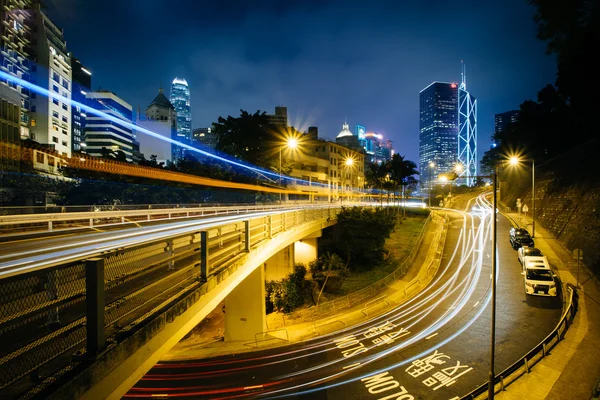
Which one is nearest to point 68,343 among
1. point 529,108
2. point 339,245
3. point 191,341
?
point 191,341

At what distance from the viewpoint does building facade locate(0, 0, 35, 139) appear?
174 ft

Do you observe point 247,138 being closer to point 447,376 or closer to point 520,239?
point 520,239

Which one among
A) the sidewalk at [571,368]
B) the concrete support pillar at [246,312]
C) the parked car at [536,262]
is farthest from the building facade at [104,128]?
the sidewalk at [571,368]

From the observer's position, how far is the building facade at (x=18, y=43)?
52938mm

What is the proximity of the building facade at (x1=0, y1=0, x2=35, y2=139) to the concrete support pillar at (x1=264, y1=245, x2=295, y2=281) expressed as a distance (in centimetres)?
5266

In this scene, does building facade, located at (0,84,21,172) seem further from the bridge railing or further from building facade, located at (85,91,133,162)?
building facade, located at (85,91,133,162)

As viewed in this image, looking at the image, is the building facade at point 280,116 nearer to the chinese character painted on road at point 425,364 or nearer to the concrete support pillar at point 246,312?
the concrete support pillar at point 246,312

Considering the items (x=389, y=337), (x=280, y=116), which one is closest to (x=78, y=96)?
(x=280, y=116)

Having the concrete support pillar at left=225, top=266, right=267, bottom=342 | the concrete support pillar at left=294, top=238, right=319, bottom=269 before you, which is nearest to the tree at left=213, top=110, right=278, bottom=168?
the concrete support pillar at left=294, top=238, right=319, bottom=269

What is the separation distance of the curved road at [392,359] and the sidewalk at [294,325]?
77 cm

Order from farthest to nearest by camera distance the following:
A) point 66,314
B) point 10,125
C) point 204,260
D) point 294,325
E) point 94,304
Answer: point 10,125 < point 294,325 < point 204,260 < point 66,314 < point 94,304

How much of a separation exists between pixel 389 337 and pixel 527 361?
5657 millimetres

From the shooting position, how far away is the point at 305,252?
96.8 feet

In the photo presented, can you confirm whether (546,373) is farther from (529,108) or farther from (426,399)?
(529,108)
